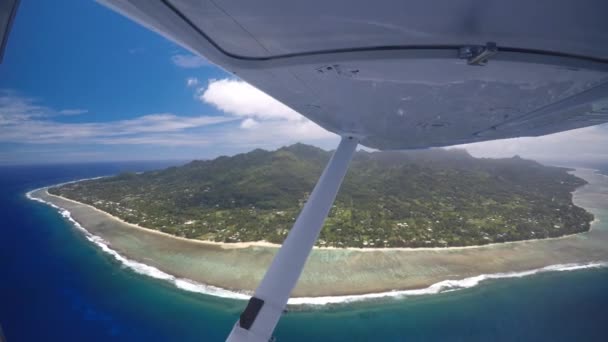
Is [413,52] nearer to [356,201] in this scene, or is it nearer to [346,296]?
[346,296]

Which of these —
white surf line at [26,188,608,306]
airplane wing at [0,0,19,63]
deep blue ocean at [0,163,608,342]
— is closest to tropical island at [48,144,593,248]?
white surf line at [26,188,608,306]

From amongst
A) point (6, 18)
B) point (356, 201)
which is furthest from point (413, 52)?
point (356, 201)

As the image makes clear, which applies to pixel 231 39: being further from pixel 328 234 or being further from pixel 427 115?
pixel 328 234

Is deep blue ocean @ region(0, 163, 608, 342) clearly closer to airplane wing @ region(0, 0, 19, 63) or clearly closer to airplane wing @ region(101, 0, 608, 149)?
airplane wing @ region(101, 0, 608, 149)

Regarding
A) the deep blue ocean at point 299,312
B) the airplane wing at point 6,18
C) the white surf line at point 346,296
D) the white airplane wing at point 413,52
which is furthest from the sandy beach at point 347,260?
the airplane wing at point 6,18

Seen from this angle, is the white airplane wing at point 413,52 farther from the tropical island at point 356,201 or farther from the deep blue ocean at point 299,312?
the tropical island at point 356,201

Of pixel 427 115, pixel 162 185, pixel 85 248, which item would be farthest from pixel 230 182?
pixel 427 115
